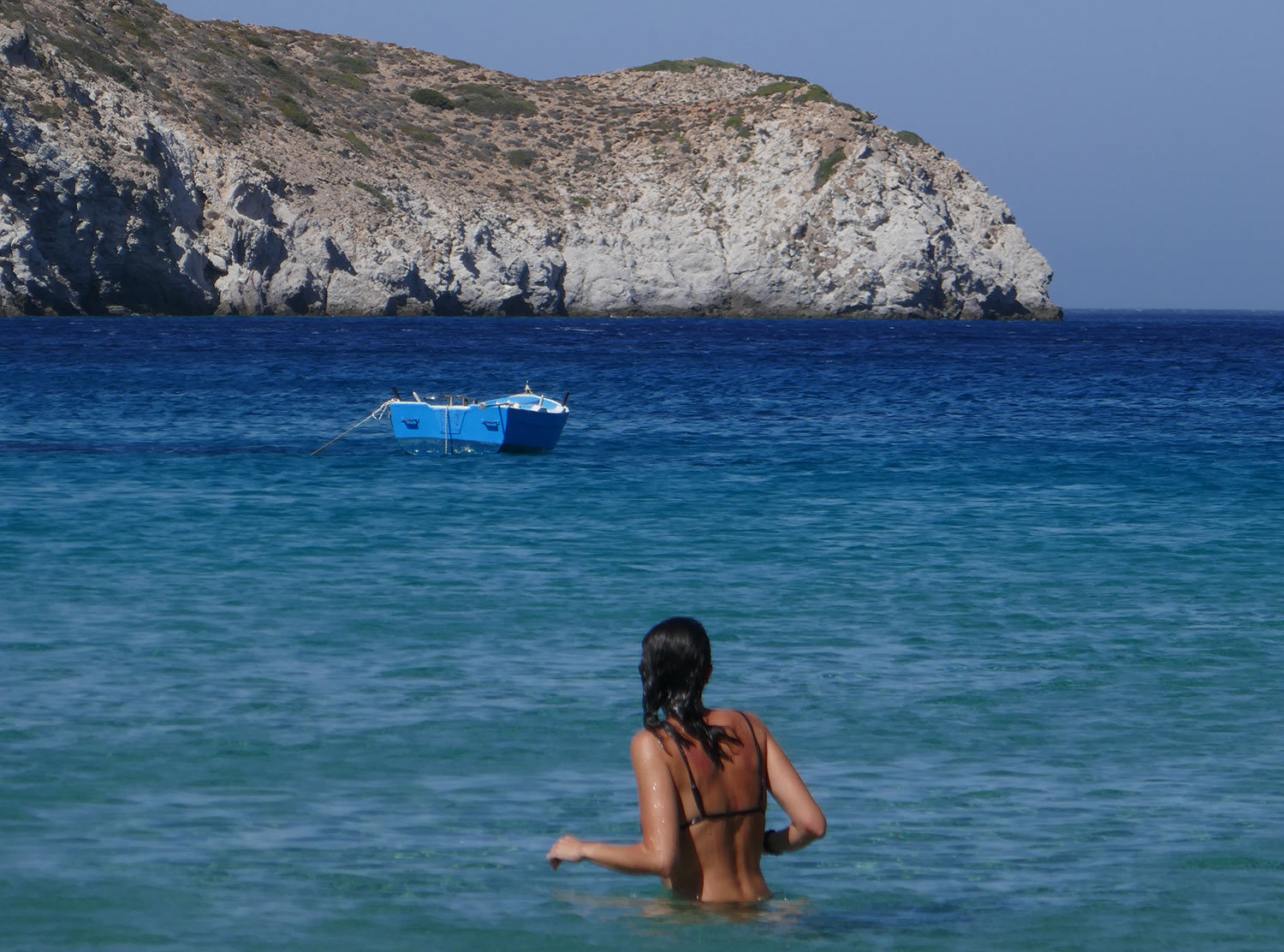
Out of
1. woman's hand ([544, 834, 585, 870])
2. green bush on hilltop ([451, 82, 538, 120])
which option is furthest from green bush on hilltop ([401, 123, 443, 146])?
woman's hand ([544, 834, 585, 870])

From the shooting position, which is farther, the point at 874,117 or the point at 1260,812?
the point at 874,117

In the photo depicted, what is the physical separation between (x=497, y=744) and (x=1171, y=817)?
4.12 m

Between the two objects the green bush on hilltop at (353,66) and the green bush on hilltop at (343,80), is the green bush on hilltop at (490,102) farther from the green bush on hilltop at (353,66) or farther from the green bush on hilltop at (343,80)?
the green bush on hilltop at (343,80)

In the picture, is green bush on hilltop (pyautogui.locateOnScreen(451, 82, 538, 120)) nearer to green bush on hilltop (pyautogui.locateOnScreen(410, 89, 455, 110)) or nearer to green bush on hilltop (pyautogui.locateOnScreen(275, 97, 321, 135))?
green bush on hilltop (pyautogui.locateOnScreen(410, 89, 455, 110))

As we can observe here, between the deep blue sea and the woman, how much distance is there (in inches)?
23.2

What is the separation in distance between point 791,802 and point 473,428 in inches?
1062

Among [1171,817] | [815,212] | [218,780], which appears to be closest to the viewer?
[1171,817]

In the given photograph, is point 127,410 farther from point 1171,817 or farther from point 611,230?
point 611,230

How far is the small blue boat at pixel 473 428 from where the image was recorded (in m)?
31.3

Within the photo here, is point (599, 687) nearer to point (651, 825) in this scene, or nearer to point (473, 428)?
point (651, 825)

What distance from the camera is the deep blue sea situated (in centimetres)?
731

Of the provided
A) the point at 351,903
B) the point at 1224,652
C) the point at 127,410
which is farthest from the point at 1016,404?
the point at 351,903

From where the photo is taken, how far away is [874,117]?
140m

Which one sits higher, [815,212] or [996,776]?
[815,212]
